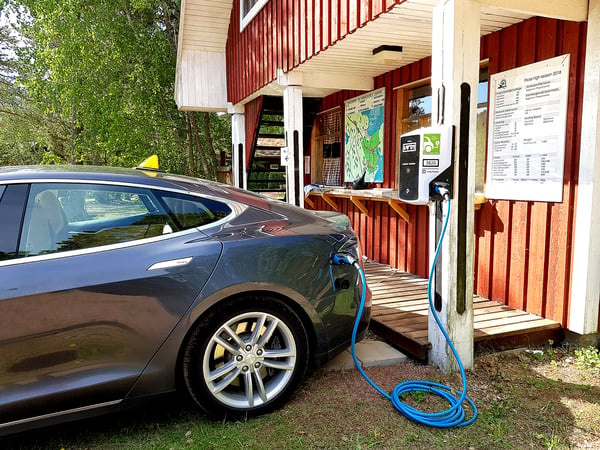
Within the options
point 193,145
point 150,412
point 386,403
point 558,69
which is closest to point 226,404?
point 150,412

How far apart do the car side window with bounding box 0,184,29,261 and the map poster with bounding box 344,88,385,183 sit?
4.55 metres

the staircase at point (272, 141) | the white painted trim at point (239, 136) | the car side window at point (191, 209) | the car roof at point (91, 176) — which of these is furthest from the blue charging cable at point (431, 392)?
the white painted trim at point (239, 136)

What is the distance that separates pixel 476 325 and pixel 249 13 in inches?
234

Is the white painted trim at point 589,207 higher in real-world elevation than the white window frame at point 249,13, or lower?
lower

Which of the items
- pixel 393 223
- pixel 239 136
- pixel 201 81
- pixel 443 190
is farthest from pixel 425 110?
pixel 201 81

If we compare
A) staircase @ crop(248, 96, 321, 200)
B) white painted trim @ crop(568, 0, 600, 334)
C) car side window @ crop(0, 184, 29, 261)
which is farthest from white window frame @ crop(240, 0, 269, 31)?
car side window @ crop(0, 184, 29, 261)

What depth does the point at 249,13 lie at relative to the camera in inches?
283

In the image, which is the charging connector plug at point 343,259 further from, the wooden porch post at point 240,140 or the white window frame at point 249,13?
the wooden porch post at point 240,140

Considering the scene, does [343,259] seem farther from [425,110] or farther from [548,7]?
[425,110]

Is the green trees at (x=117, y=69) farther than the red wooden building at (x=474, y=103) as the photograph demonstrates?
Yes

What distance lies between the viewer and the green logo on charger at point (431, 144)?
3068mm

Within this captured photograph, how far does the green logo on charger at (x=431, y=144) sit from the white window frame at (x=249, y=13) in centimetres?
435

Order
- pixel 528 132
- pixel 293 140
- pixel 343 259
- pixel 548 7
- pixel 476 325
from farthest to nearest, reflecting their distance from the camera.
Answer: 1. pixel 293 140
2. pixel 528 132
3. pixel 476 325
4. pixel 548 7
5. pixel 343 259

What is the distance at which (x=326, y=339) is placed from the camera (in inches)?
111
